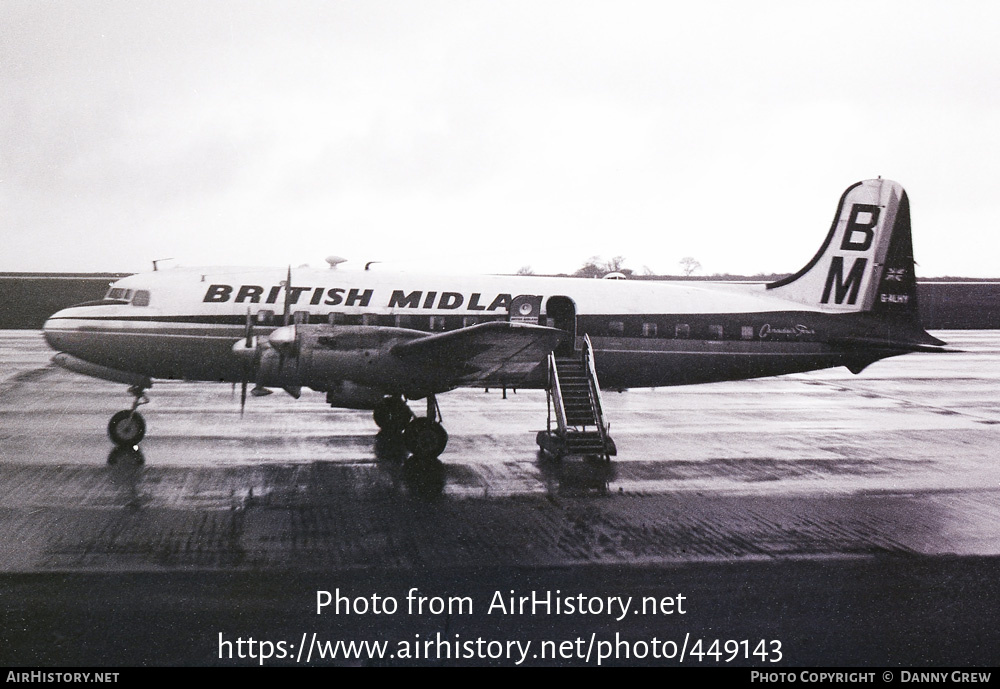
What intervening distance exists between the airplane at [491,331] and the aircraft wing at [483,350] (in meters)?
0.04

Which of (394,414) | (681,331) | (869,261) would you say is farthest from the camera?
(869,261)

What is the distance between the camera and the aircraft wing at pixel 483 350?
1495 cm

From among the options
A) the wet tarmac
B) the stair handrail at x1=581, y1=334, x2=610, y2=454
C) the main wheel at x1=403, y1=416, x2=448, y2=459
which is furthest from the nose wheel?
the stair handrail at x1=581, y1=334, x2=610, y2=454

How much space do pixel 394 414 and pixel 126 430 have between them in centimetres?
571

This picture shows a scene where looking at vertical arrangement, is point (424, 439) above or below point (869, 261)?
below

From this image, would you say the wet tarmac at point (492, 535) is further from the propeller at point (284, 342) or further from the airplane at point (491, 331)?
the propeller at point (284, 342)

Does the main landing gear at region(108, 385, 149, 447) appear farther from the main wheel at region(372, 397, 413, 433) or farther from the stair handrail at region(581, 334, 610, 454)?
the stair handrail at region(581, 334, 610, 454)

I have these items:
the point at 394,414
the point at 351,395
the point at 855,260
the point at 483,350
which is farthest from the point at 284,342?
the point at 855,260

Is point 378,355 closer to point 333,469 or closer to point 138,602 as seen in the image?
point 333,469

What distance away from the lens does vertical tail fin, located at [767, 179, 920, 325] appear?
68.2 ft

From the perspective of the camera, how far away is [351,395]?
16.4m

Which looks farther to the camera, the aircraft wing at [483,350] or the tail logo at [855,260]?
the tail logo at [855,260]

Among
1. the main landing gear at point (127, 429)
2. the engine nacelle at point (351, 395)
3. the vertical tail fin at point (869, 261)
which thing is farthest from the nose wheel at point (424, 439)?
the vertical tail fin at point (869, 261)

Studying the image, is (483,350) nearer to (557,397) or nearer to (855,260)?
(557,397)
